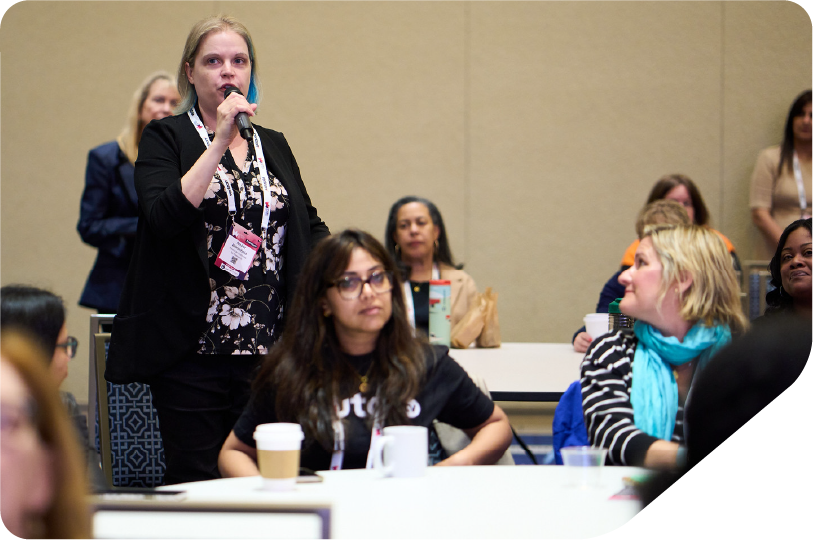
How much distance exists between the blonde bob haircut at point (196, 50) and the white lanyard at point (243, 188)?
0.03m

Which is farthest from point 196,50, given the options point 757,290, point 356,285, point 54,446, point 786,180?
point 786,180

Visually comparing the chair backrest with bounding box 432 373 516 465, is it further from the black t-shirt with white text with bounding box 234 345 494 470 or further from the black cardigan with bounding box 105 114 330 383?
the black cardigan with bounding box 105 114 330 383

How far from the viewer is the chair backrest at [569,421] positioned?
1.77 metres

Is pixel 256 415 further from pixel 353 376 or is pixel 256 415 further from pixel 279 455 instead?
pixel 279 455

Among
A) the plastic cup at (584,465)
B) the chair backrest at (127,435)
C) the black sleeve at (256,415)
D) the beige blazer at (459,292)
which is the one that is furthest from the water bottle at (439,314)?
the plastic cup at (584,465)

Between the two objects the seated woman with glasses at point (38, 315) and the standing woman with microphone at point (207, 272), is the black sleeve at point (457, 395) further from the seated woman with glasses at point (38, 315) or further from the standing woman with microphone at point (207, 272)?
the seated woman with glasses at point (38, 315)

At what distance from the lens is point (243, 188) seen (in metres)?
1.64

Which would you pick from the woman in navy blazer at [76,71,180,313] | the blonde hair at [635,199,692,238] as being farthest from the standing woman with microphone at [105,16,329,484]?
the blonde hair at [635,199,692,238]

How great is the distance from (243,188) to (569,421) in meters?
0.88

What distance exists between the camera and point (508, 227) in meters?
4.71

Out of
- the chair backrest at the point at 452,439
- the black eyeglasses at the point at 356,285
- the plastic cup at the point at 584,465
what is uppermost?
the black eyeglasses at the point at 356,285

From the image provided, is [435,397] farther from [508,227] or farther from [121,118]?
[121,118]

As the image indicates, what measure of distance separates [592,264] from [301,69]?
6.73ft

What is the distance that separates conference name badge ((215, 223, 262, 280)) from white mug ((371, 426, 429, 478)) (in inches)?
21.7
